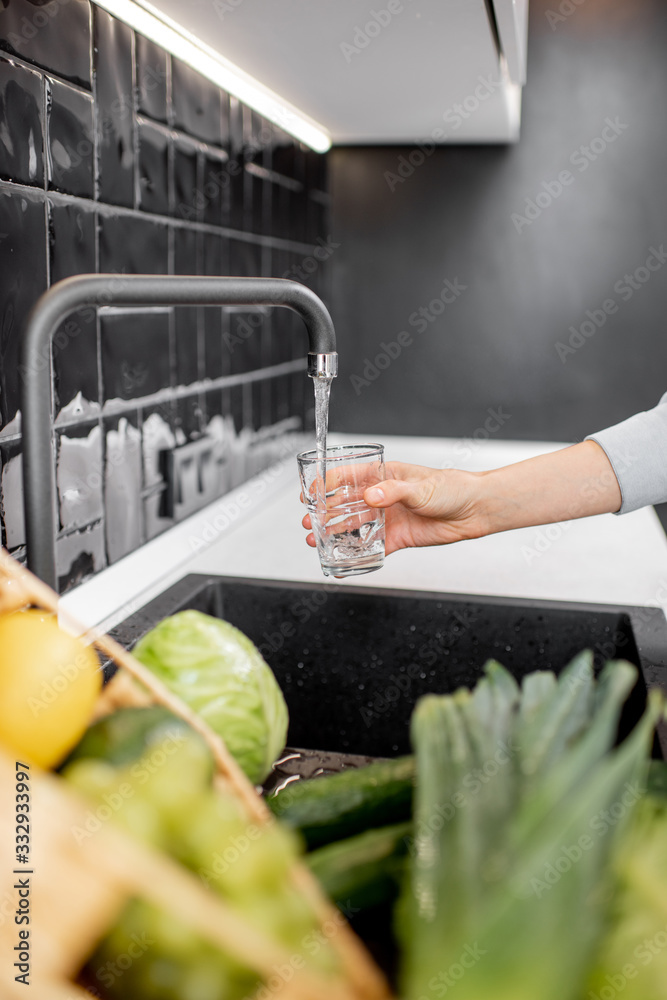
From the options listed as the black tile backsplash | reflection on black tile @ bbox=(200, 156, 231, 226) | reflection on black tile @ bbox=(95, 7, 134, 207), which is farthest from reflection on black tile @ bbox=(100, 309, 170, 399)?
reflection on black tile @ bbox=(200, 156, 231, 226)

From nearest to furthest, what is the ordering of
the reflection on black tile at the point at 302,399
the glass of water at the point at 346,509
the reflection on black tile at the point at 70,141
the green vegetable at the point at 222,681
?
the green vegetable at the point at 222,681, the glass of water at the point at 346,509, the reflection on black tile at the point at 70,141, the reflection on black tile at the point at 302,399

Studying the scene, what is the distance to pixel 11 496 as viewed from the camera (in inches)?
39.3

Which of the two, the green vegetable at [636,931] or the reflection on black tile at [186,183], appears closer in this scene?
the green vegetable at [636,931]

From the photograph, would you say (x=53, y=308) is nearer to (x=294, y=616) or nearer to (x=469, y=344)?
(x=294, y=616)

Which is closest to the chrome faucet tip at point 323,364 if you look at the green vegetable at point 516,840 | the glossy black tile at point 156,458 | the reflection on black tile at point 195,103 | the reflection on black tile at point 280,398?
the green vegetable at point 516,840

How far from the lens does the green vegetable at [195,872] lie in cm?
37

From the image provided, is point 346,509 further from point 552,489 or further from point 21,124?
point 21,124

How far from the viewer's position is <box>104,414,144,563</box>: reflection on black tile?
1255mm

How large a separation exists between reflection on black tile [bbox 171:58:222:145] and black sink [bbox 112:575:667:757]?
2.61 ft

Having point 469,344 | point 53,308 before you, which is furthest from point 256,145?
point 53,308

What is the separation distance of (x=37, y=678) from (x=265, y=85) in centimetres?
141

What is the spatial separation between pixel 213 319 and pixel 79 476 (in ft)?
1.90

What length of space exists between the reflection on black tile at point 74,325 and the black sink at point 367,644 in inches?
11.3

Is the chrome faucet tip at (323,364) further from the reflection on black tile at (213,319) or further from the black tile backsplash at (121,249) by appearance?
the reflection on black tile at (213,319)
